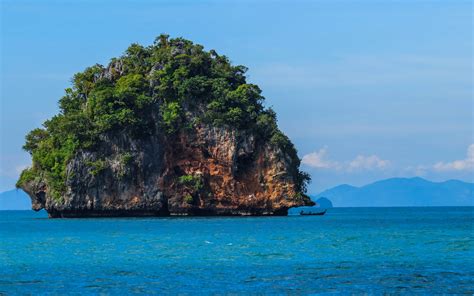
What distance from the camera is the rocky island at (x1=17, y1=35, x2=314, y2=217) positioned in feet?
265

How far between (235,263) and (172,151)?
163ft

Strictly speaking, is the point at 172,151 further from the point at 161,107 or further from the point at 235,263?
the point at 235,263

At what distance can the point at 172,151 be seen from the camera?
3295 inches

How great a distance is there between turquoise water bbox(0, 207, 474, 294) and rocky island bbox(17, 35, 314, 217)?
25.8 m

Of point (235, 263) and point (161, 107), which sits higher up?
point (161, 107)

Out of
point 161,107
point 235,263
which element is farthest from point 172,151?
point 235,263

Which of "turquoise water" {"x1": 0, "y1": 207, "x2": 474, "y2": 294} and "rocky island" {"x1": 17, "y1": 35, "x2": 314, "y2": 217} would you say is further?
"rocky island" {"x1": 17, "y1": 35, "x2": 314, "y2": 217}

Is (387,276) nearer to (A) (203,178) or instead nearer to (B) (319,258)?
(B) (319,258)

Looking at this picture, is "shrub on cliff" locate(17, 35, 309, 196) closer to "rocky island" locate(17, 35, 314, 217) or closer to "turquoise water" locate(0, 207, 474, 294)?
"rocky island" locate(17, 35, 314, 217)

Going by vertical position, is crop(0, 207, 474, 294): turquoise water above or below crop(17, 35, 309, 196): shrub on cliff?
below

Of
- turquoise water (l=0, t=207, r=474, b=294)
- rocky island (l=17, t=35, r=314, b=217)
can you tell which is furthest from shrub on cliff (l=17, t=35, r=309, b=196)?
turquoise water (l=0, t=207, r=474, b=294)

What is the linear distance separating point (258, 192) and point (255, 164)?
2.99 m

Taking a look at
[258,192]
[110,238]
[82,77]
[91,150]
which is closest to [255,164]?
[258,192]

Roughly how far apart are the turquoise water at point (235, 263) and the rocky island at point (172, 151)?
84.6ft
